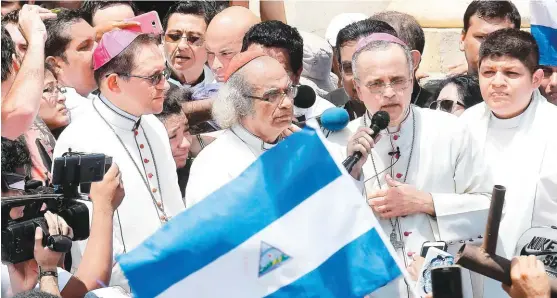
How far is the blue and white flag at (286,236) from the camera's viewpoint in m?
4.27

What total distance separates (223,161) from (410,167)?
3.05ft

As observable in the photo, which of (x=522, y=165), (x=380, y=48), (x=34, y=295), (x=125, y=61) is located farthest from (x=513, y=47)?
(x=34, y=295)

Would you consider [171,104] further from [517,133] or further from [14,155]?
[517,133]

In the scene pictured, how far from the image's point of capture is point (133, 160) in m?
6.19

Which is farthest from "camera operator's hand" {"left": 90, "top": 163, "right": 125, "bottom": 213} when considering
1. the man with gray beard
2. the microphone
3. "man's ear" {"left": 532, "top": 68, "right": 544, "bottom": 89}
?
"man's ear" {"left": 532, "top": 68, "right": 544, "bottom": 89}

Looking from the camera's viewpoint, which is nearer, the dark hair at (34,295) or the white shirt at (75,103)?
the dark hair at (34,295)

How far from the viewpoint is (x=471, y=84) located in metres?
7.43

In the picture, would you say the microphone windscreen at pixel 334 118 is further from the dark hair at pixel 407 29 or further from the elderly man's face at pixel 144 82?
the dark hair at pixel 407 29

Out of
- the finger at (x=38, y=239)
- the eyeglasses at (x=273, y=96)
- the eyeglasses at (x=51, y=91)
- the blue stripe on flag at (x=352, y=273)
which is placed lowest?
the eyeglasses at (x=51, y=91)

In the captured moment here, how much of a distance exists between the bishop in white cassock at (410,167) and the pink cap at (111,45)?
1.14 metres

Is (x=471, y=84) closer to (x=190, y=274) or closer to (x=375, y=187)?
(x=375, y=187)

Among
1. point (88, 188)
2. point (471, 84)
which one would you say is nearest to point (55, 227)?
point (88, 188)

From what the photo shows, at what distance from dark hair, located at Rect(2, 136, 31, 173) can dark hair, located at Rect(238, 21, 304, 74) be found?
2117 millimetres

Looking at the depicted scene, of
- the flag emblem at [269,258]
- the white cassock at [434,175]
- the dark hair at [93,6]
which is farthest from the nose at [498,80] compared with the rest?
the dark hair at [93,6]
